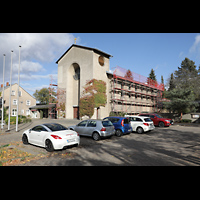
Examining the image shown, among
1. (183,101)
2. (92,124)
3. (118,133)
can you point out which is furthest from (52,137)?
(183,101)

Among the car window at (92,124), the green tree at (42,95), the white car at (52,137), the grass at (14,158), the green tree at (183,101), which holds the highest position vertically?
the green tree at (42,95)

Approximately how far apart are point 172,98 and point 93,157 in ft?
77.0

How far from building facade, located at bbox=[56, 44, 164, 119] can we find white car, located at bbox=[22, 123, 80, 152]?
17.9 meters

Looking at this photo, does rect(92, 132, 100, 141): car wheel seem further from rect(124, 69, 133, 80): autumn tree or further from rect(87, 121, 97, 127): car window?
rect(124, 69, 133, 80): autumn tree

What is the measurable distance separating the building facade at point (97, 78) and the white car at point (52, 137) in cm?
1794

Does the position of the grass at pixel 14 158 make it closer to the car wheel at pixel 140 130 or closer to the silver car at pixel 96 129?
the silver car at pixel 96 129

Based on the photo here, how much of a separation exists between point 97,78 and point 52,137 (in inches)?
813

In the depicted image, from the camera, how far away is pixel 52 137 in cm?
712

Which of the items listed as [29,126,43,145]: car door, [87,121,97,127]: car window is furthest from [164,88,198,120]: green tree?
[29,126,43,145]: car door

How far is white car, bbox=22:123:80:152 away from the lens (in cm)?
704

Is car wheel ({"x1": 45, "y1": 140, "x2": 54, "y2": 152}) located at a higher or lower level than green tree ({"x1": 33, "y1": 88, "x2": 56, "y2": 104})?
lower

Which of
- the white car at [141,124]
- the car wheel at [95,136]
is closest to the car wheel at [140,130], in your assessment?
the white car at [141,124]

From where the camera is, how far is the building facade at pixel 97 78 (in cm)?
2715
